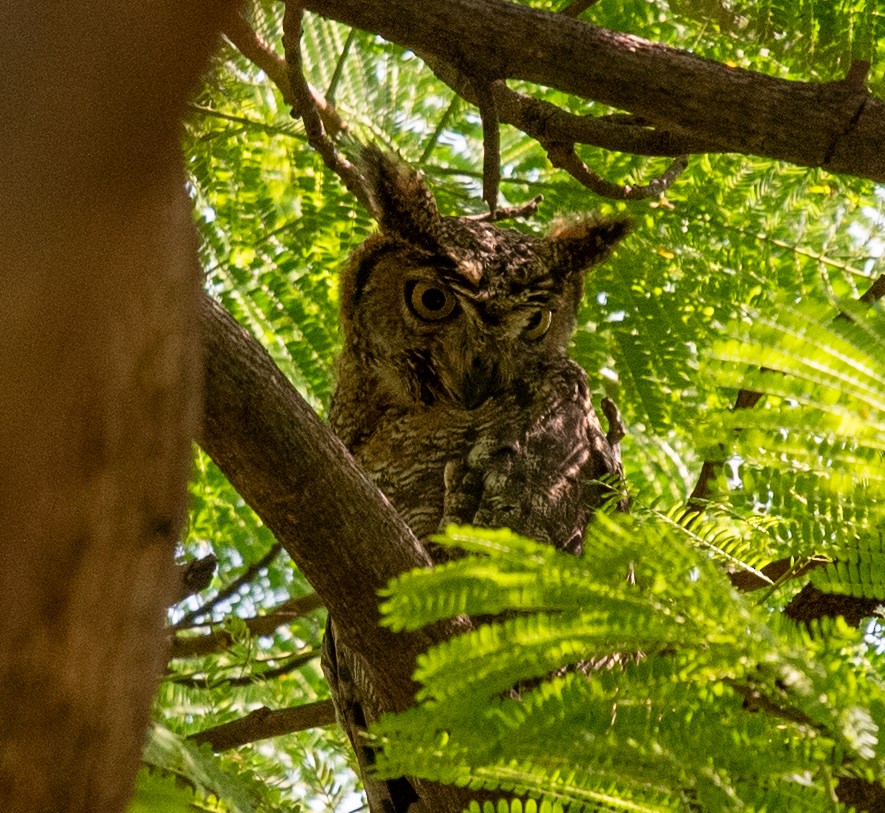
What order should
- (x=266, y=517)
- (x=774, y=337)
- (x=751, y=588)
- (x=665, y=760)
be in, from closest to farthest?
(x=774, y=337)
(x=665, y=760)
(x=266, y=517)
(x=751, y=588)

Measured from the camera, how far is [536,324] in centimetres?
288

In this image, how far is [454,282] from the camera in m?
2.80

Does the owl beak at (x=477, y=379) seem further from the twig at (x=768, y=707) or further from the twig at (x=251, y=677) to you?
the twig at (x=768, y=707)

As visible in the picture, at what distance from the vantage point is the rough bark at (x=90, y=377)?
0.46 metres

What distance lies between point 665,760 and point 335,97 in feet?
6.84

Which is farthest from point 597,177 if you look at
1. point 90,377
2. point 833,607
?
point 90,377

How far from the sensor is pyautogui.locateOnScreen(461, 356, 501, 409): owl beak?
2.81 metres

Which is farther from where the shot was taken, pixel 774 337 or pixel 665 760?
pixel 665 760

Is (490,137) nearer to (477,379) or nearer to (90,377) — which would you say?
(477,379)

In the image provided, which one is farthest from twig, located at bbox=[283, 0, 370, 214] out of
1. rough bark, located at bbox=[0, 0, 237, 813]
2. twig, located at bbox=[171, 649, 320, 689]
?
rough bark, located at bbox=[0, 0, 237, 813]

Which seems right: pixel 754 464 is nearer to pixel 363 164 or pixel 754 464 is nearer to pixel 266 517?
pixel 266 517

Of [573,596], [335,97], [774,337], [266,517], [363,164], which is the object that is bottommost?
[573,596]

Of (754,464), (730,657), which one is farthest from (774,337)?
(730,657)

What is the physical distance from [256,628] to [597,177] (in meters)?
1.31
